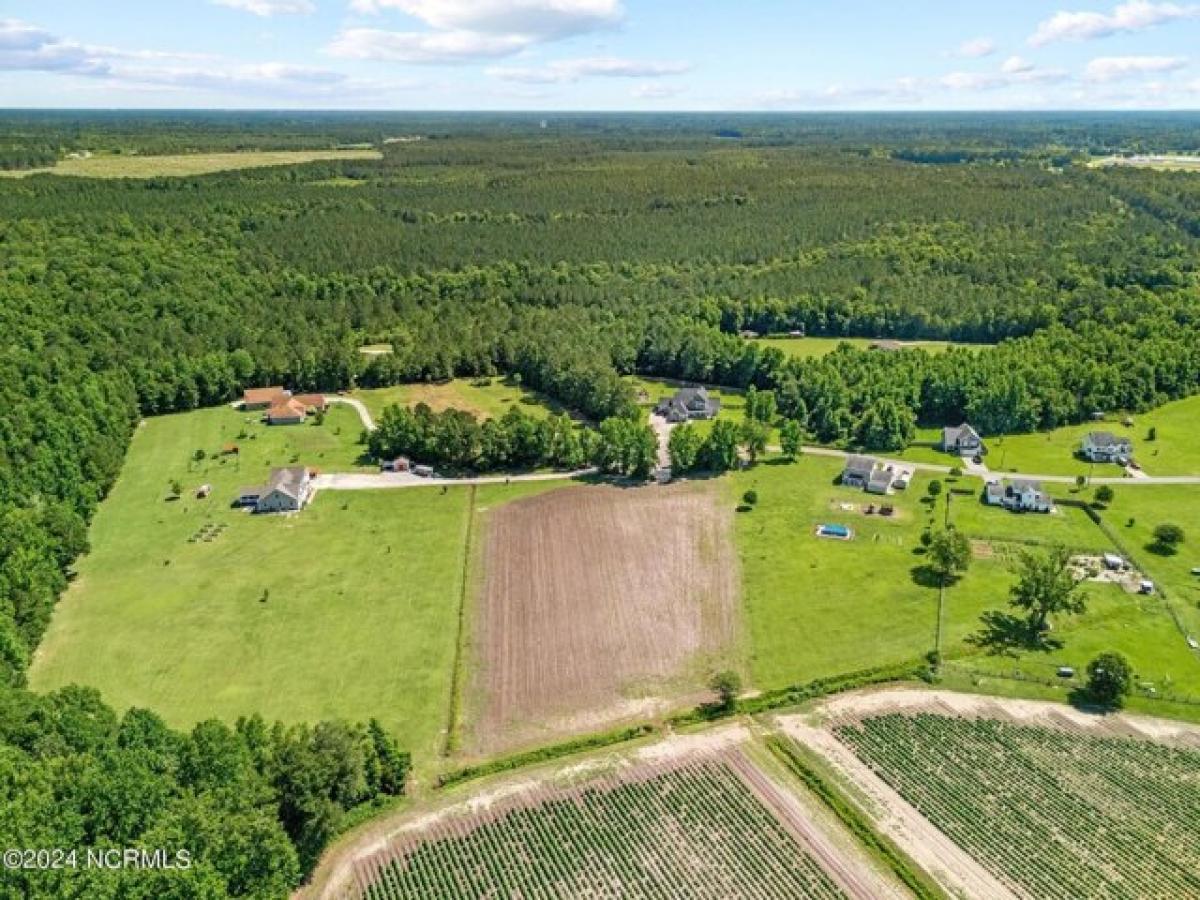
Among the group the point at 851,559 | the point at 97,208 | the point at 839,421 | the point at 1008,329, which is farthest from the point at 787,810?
the point at 97,208

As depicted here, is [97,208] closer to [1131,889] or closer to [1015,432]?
[1015,432]

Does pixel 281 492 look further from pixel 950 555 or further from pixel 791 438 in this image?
pixel 950 555

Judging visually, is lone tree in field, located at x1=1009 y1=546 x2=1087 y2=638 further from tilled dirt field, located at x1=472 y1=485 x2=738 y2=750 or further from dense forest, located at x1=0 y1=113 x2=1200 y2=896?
dense forest, located at x1=0 y1=113 x2=1200 y2=896

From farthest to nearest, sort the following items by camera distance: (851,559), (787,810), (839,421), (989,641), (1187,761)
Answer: (839,421)
(851,559)
(989,641)
(1187,761)
(787,810)

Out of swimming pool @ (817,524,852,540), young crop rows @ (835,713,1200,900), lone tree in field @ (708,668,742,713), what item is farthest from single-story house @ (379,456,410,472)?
young crop rows @ (835,713,1200,900)

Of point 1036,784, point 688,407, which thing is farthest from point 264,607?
point 688,407

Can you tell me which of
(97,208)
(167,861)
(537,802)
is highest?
(97,208)
